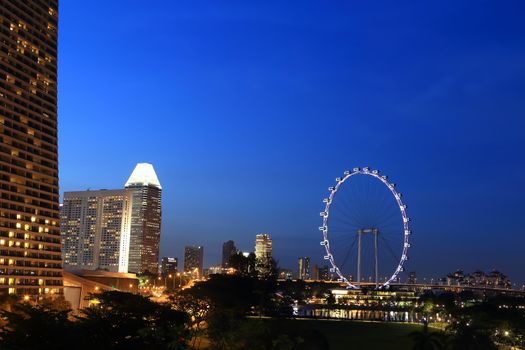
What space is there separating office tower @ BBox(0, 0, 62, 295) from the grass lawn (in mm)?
46008

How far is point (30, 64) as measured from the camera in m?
122

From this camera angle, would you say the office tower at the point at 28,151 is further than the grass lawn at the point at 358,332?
Yes

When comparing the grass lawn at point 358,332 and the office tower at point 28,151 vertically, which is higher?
the office tower at point 28,151

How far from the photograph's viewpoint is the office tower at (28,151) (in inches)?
4446

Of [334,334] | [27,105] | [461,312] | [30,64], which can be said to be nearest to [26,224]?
[27,105]

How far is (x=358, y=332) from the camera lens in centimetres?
11038

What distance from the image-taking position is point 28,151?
119m

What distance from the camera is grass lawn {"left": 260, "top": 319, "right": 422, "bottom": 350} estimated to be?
95.5 m

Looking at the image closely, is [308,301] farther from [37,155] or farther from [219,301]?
[37,155]

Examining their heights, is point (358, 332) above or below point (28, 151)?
below

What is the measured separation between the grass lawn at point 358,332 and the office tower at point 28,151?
46008mm

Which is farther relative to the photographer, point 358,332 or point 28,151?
point 28,151

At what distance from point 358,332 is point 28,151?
69983mm

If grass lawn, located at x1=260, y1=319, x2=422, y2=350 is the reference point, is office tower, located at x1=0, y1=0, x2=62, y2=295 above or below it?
above
